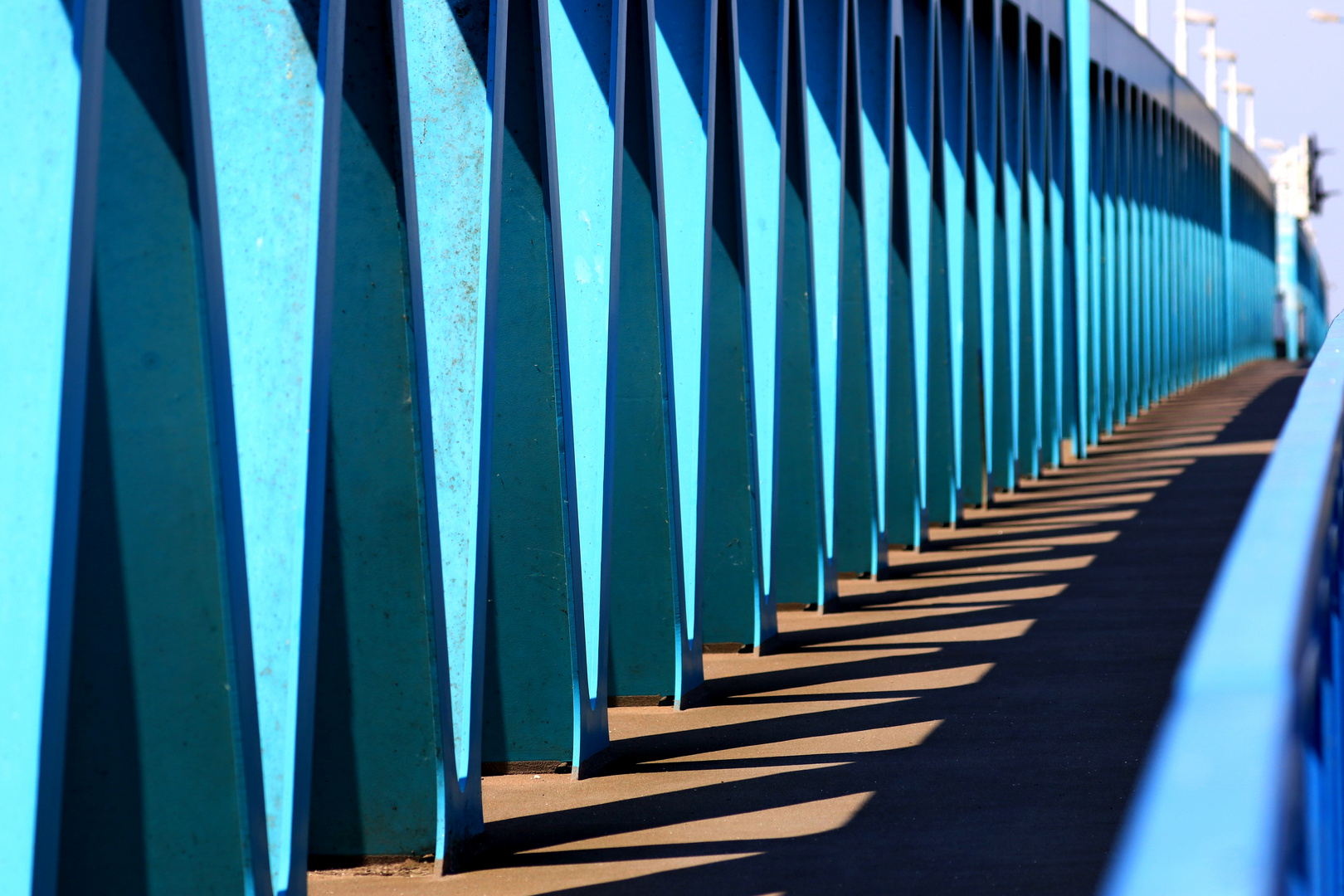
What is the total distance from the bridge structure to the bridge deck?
28 centimetres

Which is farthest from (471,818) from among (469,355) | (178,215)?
(178,215)

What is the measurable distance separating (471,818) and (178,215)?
2.16 m

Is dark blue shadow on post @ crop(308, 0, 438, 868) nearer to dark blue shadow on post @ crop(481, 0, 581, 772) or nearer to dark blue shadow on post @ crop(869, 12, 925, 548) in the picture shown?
dark blue shadow on post @ crop(481, 0, 581, 772)

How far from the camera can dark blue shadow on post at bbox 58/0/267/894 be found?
3.62 meters

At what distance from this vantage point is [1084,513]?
12.9 m

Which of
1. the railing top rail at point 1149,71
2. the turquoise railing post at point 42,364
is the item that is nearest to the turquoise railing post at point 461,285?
the turquoise railing post at point 42,364

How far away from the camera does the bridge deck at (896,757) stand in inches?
180

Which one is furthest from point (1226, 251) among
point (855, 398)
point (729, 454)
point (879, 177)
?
point (729, 454)

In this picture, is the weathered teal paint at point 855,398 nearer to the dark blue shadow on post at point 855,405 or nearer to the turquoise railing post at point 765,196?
the dark blue shadow on post at point 855,405

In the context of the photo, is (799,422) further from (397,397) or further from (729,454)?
(397,397)

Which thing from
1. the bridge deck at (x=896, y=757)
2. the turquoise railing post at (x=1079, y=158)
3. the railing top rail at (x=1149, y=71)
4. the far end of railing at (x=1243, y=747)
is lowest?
the bridge deck at (x=896, y=757)

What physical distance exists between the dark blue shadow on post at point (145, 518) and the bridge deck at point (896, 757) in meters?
1.03

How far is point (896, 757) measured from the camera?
5.77 metres

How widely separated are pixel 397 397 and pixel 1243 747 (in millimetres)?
3804
